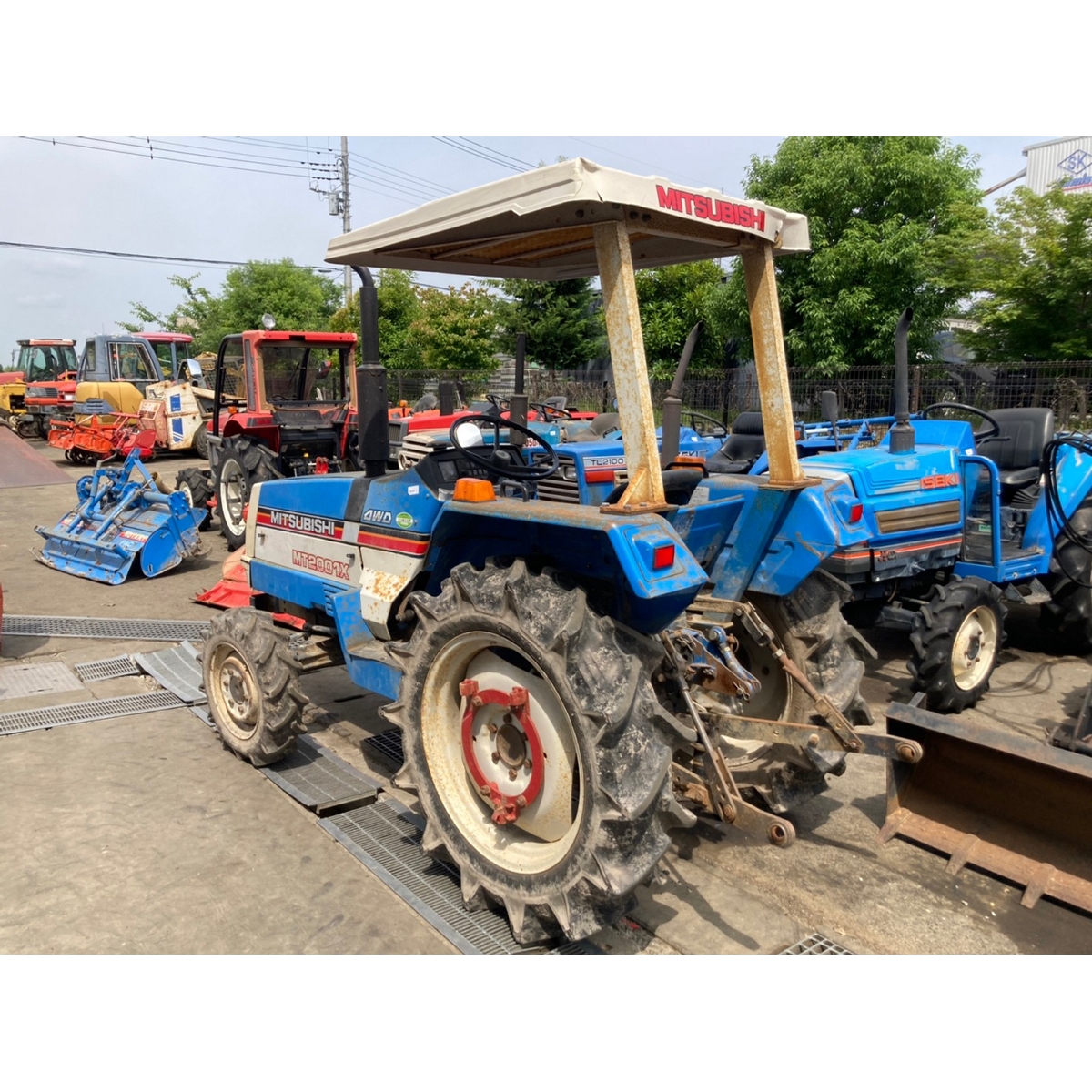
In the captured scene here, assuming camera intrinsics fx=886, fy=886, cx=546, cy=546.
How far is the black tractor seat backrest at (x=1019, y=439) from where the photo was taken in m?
6.59

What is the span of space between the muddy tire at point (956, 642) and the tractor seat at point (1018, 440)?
1579 mm

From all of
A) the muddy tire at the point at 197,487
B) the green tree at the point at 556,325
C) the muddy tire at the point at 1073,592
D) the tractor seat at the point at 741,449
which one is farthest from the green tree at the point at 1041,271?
the muddy tire at the point at 197,487

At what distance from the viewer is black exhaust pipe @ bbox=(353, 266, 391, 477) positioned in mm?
3438

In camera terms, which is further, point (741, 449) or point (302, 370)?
point (302, 370)

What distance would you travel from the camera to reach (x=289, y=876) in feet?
11.0

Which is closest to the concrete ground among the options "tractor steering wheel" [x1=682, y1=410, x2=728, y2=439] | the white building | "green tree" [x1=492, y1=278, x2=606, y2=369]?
"tractor steering wheel" [x1=682, y1=410, x2=728, y2=439]

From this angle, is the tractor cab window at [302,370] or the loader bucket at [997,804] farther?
the tractor cab window at [302,370]

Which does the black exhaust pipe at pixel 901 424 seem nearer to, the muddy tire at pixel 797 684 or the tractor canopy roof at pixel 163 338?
the muddy tire at pixel 797 684

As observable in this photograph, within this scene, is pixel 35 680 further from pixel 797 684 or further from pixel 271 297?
pixel 271 297

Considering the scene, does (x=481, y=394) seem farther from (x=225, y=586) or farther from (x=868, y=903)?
(x=868, y=903)

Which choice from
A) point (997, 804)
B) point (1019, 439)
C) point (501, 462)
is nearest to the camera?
point (997, 804)

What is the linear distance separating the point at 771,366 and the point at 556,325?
19197mm

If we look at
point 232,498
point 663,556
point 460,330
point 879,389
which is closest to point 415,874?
point 663,556

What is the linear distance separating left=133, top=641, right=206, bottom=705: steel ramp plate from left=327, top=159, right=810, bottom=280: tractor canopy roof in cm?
Answer: 293
